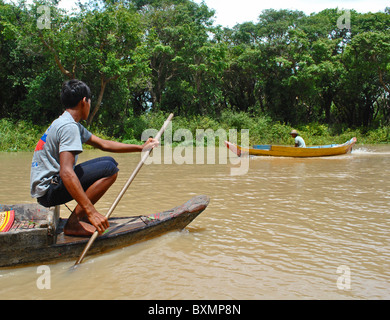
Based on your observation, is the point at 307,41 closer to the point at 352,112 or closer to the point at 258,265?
the point at 352,112

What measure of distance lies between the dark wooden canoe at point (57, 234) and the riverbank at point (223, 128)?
507 inches

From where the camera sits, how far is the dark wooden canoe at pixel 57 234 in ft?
9.50

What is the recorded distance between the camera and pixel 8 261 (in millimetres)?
2936

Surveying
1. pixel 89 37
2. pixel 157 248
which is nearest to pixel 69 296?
pixel 157 248

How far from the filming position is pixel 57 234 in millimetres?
3209

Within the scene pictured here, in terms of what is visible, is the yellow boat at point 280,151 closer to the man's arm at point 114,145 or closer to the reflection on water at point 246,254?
the reflection on water at point 246,254

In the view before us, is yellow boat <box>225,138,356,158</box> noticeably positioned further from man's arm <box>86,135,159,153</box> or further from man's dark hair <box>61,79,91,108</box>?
man's dark hair <box>61,79,91,108</box>

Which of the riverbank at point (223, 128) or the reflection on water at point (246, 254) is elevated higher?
the riverbank at point (223, 128)

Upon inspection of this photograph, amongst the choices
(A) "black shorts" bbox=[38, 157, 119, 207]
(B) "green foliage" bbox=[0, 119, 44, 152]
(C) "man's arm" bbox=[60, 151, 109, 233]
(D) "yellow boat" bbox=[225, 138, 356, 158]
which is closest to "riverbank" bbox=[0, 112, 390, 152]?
(B) "green foliage" bbox=[0, 119, 44, 152]

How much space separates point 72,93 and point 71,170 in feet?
2.09

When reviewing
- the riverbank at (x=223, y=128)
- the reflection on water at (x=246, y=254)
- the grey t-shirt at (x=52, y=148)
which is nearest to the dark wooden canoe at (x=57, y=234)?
the reflection on water at (x=246, y=254)

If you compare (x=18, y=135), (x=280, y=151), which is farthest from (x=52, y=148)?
(x=18, y=135)

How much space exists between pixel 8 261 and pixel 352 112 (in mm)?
26648

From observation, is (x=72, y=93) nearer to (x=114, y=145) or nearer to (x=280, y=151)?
(x=114, y=145)
